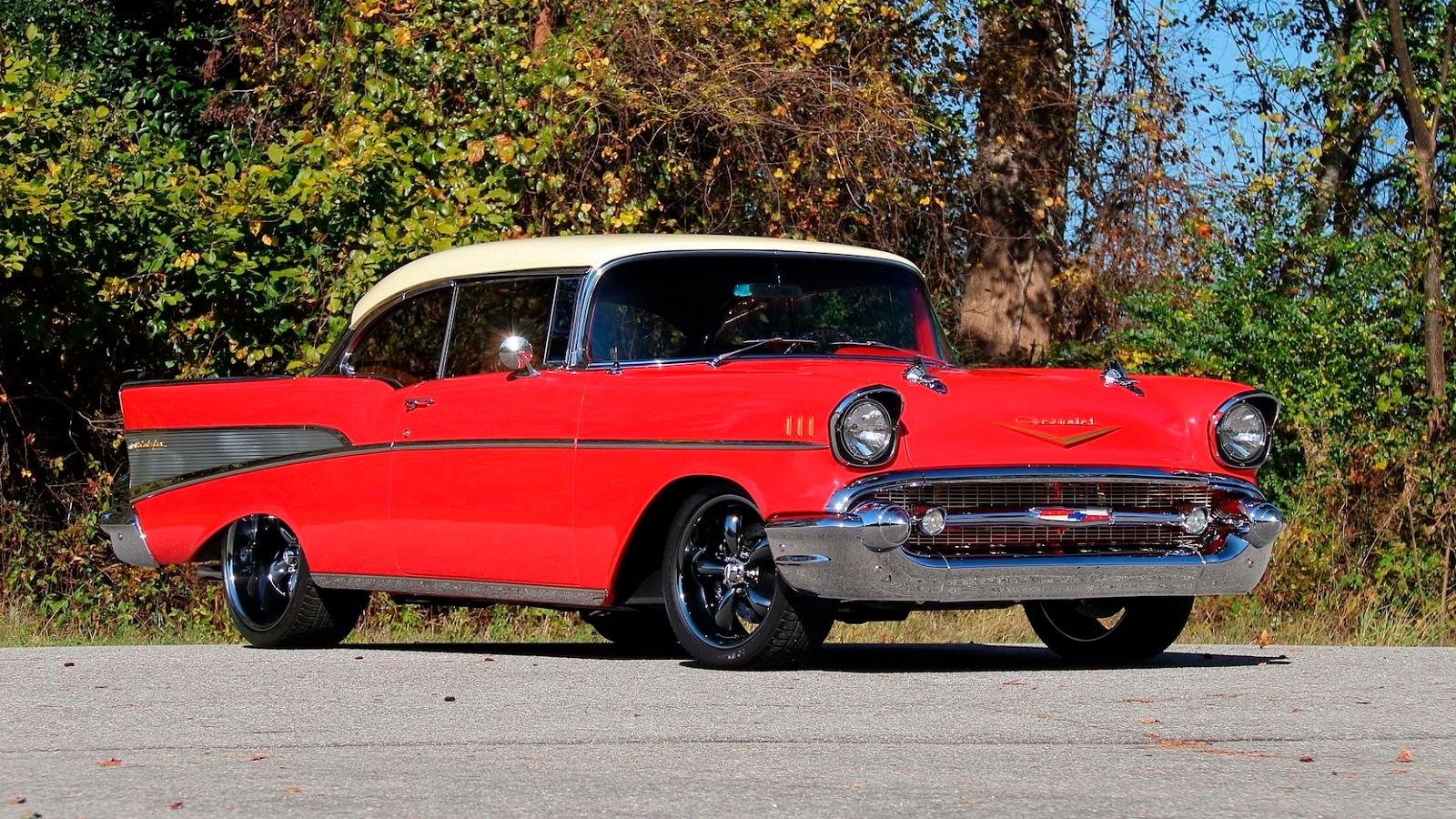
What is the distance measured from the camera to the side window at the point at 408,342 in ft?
31.4

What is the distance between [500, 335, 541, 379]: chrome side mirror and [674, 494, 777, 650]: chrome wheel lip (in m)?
1.13

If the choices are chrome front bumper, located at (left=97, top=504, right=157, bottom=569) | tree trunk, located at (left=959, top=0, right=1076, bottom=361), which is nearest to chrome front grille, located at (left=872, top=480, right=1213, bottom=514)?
chrome front bumper, located at (left=97, top=504, right=157, bottom=569)

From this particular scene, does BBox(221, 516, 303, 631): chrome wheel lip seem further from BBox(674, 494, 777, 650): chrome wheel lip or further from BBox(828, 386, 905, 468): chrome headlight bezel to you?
BBox(828, 386, 905, 468): chrome headlight bezel

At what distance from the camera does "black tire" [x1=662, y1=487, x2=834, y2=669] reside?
25.6 feet

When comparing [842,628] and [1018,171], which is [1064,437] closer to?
[842,628]

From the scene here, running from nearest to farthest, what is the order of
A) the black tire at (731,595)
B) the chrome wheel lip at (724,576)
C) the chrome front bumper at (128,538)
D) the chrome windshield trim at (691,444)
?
the chrome windshield trim at (691,444)
the black tire at (731,595)
the chrome wheel lip at (724,576)
the chrome front bumper at (128,538)

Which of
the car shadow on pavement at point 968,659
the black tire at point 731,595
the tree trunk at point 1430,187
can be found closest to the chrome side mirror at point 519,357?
the black tire at point 731,595

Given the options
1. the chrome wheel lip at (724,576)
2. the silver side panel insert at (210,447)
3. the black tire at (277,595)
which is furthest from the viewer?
the black tire at (277,595)

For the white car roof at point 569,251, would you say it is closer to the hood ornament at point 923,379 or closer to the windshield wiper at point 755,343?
the windshield wiper at point 755,343

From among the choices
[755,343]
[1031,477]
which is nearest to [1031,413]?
[1031,477]

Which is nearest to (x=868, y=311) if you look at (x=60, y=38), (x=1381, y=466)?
(x=1381, y=466)

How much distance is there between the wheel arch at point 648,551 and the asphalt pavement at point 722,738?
0.29 meters

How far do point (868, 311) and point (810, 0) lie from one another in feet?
22.4

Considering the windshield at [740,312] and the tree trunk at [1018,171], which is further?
the tree trunk at [1018,171]
